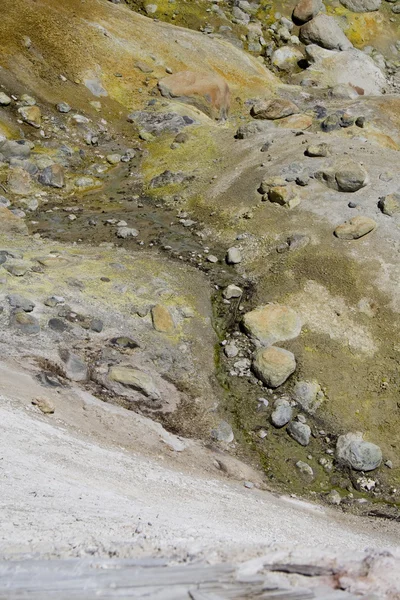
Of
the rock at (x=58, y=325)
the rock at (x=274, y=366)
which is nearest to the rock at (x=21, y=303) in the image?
the rock at (x=58, y=325)

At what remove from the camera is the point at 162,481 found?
10.9m

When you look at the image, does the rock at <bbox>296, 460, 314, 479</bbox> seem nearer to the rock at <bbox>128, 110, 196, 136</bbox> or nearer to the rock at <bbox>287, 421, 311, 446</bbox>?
the rock at <bbox>287, 421, 311, 446</bbox>

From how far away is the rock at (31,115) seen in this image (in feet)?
86.4

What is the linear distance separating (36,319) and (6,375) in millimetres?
2548

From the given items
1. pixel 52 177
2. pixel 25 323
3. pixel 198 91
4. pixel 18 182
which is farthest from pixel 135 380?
pixel 198 91

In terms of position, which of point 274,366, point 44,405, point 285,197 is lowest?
point 274,366

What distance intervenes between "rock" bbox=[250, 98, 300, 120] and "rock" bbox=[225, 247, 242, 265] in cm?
1322

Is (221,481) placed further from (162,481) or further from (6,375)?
(6,375)

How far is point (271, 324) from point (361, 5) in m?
42.4

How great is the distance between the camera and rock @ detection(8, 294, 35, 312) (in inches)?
597

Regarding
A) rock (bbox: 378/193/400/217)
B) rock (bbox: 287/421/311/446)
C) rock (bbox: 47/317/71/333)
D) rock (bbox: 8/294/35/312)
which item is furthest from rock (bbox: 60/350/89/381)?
rock (bbox: 378/193/400/217)

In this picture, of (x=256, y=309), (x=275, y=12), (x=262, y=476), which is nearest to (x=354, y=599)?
(x=262, y=476)

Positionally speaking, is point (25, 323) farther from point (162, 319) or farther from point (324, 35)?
point (324, 35)

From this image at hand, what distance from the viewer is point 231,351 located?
16797mm
